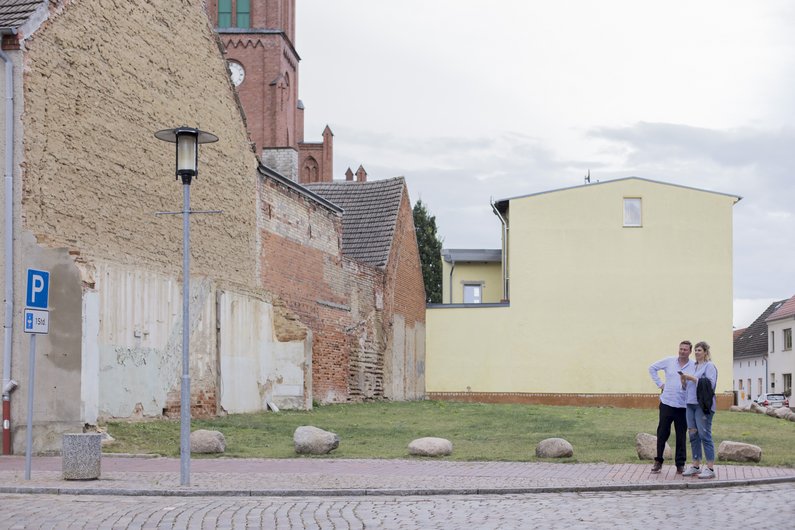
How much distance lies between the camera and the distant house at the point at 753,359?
76500 mm

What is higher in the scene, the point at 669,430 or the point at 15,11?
the point at 15,11

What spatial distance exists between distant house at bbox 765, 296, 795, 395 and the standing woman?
5803 cm

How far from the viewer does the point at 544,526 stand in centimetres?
940

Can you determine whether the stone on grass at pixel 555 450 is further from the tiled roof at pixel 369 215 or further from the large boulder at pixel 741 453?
the tiled roof at pixel 369 215

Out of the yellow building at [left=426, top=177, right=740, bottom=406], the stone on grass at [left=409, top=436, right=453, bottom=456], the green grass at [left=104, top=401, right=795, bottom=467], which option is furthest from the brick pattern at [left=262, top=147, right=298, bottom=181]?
the stone on grass at [left=409, top=436, right=453, bottom=456]

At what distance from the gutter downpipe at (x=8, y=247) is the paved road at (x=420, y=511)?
535 cm

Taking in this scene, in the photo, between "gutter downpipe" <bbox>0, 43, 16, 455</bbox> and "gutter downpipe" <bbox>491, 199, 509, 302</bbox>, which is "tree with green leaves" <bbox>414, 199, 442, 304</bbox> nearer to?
"gutter downpipe" <bbox>491, 199, 509, 302</bbox>

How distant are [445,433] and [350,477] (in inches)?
330

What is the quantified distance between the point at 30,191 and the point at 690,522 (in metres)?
11.9

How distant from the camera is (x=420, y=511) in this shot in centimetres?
1055

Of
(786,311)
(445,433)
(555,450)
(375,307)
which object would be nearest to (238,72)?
(375,307)

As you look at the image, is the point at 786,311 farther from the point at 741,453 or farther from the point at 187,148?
the point at 187,148

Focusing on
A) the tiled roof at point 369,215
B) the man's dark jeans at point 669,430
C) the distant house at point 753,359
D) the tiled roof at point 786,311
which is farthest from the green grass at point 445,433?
the distant house at point 753,359

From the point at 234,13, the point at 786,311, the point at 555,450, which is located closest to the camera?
the point at 555,450
